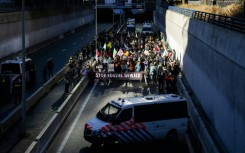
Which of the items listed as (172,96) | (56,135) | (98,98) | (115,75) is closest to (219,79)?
(172,96)

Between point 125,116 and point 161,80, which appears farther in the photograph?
point 161,80

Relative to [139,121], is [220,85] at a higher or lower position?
higher

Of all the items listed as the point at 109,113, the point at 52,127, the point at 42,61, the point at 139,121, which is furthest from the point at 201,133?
the point at 42,61

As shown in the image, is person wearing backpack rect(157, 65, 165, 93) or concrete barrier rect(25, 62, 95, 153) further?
person wearing backpack rect(157, 65, 165, 93)

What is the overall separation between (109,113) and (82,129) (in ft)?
8.26

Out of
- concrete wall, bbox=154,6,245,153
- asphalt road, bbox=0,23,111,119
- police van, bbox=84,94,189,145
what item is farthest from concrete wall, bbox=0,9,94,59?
police van, bbox=84,94,189,145

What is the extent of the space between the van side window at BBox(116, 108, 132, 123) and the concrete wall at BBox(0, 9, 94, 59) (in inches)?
966

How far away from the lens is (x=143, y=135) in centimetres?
1662

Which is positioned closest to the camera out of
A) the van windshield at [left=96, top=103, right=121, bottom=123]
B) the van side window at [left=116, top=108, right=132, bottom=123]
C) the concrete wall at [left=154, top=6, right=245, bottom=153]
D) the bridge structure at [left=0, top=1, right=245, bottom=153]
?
the concrete wall at [left=154, top=6, right=245, bottom=153]

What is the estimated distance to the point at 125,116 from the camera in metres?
16.5

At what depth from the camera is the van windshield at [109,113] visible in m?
16.5

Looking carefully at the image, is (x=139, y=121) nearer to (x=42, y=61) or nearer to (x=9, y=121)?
(x=9, y=121)

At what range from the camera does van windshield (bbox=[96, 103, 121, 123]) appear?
16.5 m

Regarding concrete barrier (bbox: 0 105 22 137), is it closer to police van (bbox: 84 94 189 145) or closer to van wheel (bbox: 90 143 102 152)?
police van (bbox: 84 94 189 145)
